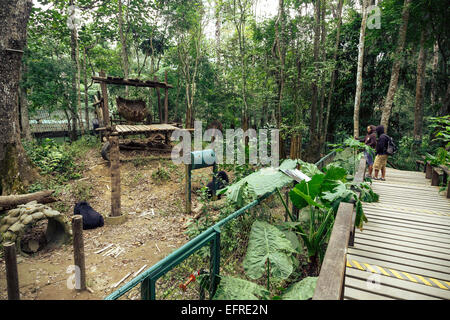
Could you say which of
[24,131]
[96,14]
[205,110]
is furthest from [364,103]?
[24,131]

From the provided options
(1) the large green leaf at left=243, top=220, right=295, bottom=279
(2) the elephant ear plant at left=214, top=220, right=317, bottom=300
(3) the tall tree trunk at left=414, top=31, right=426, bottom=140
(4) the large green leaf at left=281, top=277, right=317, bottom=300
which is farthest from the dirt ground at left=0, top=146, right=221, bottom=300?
(3) the tall tree trunk at left=414, top=31, right=426, bottom=140

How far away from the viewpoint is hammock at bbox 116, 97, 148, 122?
11883 millimetres

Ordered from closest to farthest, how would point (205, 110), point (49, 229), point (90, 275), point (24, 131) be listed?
point (90, 275)
point (49, 229)
point (24, 131)
point (205, 110)

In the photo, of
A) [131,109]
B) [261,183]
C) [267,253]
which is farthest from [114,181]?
[267,253]

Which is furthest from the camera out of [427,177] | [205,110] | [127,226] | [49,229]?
[205,110]

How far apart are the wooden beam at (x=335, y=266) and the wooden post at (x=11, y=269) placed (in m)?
3.89

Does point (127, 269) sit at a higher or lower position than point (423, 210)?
lower

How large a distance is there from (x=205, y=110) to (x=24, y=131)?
10.6 metres

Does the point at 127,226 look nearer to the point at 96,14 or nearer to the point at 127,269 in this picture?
the point at 127,269

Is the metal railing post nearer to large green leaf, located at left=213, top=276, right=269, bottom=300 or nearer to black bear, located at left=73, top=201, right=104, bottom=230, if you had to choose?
large green leaf, located at left=213, top=276, right=269, bottom=300

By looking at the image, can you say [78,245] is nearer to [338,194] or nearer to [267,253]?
[267,253]

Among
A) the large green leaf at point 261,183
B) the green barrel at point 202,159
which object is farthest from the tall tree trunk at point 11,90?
the large green leaf at point 261,183

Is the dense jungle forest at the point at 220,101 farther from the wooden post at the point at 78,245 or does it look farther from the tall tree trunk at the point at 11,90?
the wooden post at the point at 78,245

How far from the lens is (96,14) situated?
611 inches
